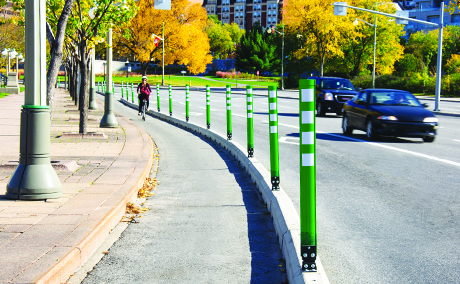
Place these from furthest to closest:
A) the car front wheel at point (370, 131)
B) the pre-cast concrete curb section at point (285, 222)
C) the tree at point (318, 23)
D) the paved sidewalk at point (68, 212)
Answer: the tree at point (318, 23) < the car front wheel at point (370, 131) < the paved sidewalk at point (68, 212) < the pre-cast concrete curb section at point (285, 222)

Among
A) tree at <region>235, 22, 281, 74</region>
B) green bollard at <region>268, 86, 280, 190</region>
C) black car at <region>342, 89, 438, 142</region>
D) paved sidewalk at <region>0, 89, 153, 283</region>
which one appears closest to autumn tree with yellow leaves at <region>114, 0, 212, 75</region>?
tree at <region>235, 22, 281, 74</region>

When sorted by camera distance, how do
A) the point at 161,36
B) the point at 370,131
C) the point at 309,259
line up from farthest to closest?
the point at 161,36 < the point at 370,131 < the point at 309,259

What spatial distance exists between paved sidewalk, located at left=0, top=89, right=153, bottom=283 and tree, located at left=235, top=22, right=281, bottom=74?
9620 centimetres

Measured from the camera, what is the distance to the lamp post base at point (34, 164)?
655cm

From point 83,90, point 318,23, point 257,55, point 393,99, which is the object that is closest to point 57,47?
point 83,90

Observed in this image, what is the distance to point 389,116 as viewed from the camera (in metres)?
14.4

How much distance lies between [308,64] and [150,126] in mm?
67160

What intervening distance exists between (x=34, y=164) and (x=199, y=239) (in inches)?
92.0

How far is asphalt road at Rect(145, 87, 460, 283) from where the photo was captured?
15.4 feet

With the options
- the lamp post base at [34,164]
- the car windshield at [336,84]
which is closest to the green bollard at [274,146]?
the lamp post base at [34,164]

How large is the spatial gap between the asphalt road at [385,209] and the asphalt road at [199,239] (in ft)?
1.90

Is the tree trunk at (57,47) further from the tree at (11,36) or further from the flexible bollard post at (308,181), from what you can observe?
the tree at (11,36)

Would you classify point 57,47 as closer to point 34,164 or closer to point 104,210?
point 34,164

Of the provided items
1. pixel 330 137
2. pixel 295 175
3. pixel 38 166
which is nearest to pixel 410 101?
pixel 330 137
